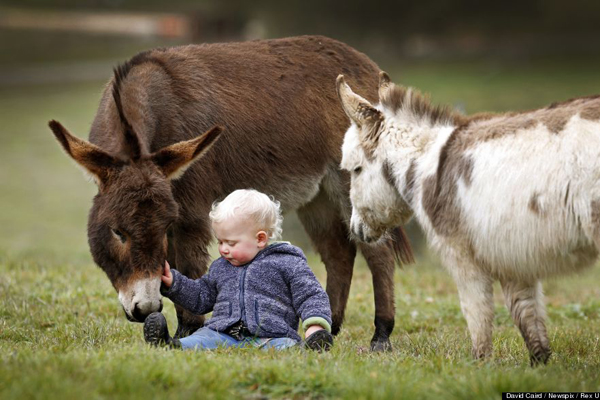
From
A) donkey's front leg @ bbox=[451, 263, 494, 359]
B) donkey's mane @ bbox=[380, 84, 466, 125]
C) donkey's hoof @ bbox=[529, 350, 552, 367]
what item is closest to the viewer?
donkey's front leg @ bbox=[451, 263, 494, 359]

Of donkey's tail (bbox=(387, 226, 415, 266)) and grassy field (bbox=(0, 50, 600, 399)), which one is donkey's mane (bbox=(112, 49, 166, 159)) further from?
donkey's tail (bbox=(387, 226, 415, 266))

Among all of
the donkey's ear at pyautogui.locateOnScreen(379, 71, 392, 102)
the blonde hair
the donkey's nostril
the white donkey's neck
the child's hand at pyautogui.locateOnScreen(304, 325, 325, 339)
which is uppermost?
the donkey's ear at pyautogui.locateOnScreen(379, 71, 392, 102)

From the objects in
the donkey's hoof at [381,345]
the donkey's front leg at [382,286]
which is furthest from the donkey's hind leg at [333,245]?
the donkey's hoof at [381,345]

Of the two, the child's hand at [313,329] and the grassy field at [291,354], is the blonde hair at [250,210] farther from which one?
the grassy field at [291,354]

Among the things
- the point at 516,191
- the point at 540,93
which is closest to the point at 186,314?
the point at 516,191

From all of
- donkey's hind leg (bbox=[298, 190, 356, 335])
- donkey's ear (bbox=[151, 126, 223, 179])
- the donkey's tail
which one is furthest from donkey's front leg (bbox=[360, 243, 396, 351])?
donkey's ear (bbox=[151, 126, 223, 179])

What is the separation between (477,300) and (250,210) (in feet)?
4.97

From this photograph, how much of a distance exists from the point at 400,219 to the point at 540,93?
23405mm

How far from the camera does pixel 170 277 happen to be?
521cm

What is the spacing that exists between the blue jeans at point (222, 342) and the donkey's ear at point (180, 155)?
108cm

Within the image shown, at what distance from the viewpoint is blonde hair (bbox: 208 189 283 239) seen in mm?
Answer: 5168

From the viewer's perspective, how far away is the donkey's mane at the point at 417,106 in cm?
521

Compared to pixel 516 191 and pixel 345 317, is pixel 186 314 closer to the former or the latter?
pixel 345 317

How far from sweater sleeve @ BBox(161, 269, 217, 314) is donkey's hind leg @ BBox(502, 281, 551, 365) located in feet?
6.27
